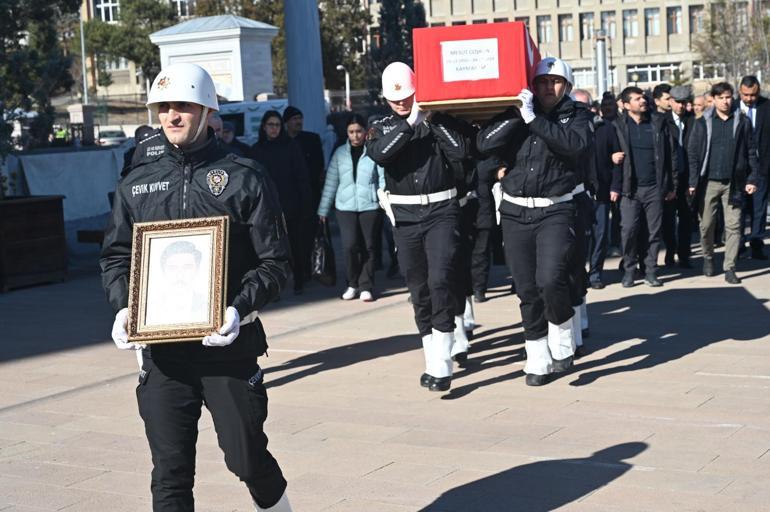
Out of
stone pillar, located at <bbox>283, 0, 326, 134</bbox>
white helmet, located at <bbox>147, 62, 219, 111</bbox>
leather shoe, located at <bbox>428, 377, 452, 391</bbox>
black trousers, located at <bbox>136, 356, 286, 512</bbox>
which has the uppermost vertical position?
stone pillar, located at <bbox>283, 0, 326, 134</bbox>

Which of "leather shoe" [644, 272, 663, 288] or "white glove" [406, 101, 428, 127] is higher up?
"white glove" [406, 101, 428, 127]

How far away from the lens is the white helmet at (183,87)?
190 inches

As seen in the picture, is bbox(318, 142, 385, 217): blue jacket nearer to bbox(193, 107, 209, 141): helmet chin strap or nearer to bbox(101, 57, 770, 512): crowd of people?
bbox(101, 57, 770, 512): crowd of people

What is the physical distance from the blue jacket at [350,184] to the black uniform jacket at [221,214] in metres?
7.98

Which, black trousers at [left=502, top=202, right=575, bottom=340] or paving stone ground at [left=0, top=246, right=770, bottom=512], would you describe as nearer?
paving stone ground at [left=0, top=246, right=770, bottom=512]

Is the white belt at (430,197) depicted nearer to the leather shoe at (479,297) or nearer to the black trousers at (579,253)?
the black trousers at (579,253)

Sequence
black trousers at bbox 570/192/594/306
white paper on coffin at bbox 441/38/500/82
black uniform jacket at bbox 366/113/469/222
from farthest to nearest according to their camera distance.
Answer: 1. black trousers at bbox 570/192/594/306
2. black uniform jacket at bbox 366/113/469/222
3. white paper on coffin at bbox 441/38/500/82

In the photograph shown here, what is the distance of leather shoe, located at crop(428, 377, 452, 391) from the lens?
8531 millimetres

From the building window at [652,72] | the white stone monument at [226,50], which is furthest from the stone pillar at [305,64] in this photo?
the building window at [652,72]

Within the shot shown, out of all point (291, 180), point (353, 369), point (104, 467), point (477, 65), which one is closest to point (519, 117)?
point (477, 65)

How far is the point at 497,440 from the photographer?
722 cm

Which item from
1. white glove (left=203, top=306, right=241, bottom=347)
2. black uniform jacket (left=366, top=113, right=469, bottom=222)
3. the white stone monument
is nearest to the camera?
white glove (left=203, top=306, right=241, bottom=347)

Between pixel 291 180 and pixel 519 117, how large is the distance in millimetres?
5342

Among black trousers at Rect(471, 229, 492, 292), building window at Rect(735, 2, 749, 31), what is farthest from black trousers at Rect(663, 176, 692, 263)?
building window at Rect(735, 2, 749, 31)
